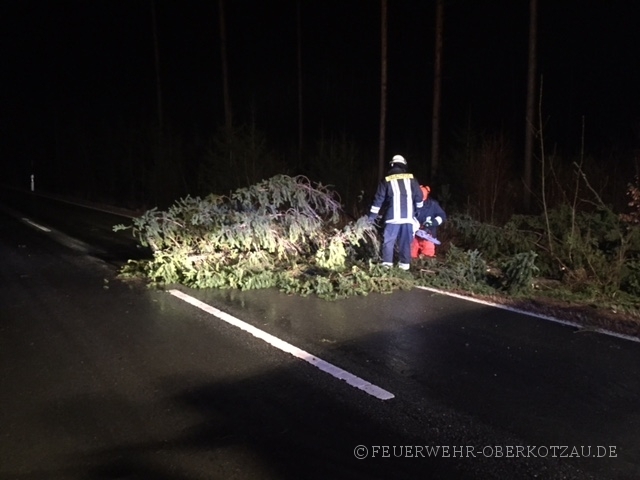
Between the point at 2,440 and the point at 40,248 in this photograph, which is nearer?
the point at 2,440

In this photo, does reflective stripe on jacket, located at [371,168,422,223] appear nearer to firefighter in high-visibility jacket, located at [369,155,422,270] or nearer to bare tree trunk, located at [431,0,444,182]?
firefighter in high-visibility jacket, located at [369,155,422,270]

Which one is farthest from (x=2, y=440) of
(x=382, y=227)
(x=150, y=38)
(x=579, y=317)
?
(x=150, y=38)

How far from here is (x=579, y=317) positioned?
22.8 feet

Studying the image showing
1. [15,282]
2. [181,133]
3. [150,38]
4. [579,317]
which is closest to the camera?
[579,317]

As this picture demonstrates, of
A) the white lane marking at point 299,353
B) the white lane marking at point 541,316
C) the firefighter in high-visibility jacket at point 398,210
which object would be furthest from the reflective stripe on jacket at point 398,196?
the white lane marking at point 299,353

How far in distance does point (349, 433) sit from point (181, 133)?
24.9 metres

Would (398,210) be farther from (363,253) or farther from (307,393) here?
(307,393)

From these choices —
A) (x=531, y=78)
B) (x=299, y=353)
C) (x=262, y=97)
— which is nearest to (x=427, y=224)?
(x=299, y=353)

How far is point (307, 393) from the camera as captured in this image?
495cm

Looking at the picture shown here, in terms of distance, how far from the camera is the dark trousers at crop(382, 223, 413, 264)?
9.36m

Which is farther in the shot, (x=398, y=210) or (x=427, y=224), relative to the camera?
(x=427, y=224)

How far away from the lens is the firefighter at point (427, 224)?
10031mm

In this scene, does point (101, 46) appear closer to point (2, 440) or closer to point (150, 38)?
point (150, 38)

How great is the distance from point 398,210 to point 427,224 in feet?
3.27
